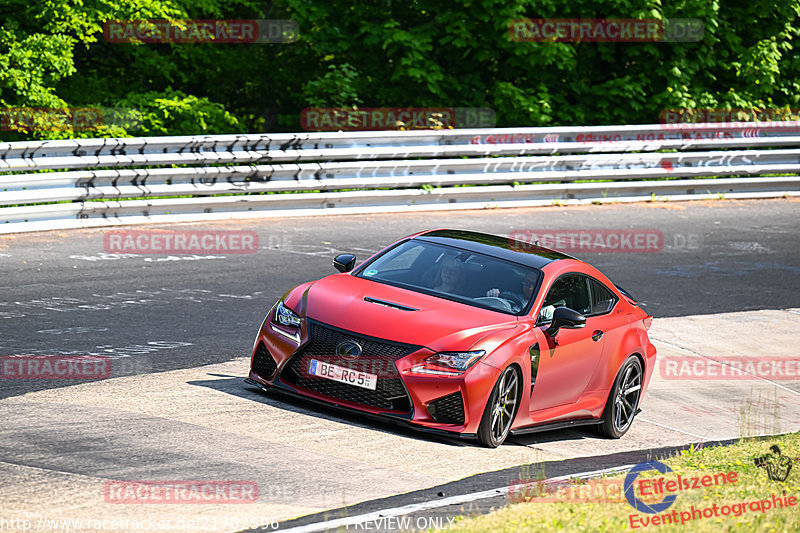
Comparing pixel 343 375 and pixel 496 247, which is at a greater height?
pixel 496 247

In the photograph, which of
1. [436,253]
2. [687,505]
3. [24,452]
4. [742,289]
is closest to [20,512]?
[24,452]

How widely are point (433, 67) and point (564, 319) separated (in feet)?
48.7

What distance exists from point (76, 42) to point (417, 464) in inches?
549

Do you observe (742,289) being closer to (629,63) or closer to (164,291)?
(164,291)

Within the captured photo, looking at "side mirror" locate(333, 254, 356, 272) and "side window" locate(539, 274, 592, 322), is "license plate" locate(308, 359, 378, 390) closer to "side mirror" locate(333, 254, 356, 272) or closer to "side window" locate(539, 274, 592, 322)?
"side mirror" locate(333, 254, 356, 272)

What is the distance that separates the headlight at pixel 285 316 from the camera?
29.2ft

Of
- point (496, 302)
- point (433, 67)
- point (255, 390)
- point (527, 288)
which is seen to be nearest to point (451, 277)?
point (496, 302)

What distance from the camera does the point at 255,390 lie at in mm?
9367

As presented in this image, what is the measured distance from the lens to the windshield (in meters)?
9.31

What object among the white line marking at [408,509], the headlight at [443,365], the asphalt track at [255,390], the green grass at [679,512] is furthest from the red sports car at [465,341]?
the green grass at [679,512]

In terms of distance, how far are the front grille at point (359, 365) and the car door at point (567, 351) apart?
1.24 m

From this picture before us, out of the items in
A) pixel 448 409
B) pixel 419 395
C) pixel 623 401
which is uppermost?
pixel 419 395

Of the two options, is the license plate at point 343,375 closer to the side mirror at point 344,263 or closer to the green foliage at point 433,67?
the side mirror at point 344,263

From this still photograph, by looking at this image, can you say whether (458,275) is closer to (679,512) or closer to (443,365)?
(443,365)
